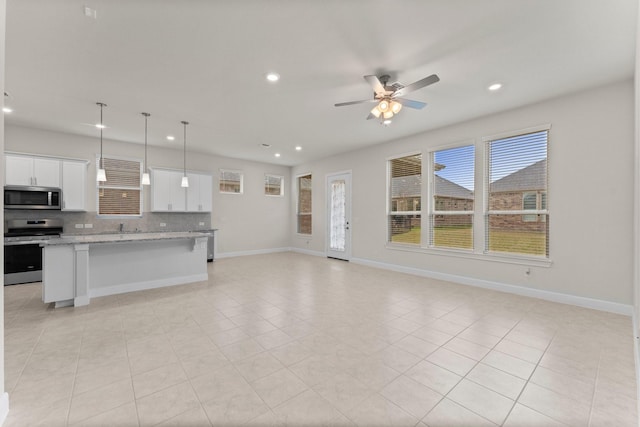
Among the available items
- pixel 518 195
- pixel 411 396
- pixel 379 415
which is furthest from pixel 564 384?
pixel 518 195

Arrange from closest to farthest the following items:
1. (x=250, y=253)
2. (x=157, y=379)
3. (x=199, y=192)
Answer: (x=157, y=379) → (x=199, y=192) → (x=250, y=253)

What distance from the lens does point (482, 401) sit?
179 cm

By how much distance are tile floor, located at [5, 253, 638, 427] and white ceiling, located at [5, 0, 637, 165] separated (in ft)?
9.59

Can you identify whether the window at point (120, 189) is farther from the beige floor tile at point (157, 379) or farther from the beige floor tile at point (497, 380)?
the beige floor tile at point (497, 380)

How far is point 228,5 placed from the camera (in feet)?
6.99

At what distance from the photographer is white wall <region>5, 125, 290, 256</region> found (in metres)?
5.22

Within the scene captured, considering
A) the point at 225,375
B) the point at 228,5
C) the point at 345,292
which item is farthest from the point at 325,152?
the point at 225,375

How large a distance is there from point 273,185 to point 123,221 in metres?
4.16

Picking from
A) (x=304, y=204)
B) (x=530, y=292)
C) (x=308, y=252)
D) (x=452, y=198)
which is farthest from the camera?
(x=304, y=204)

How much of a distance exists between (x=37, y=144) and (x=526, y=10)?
7857mm

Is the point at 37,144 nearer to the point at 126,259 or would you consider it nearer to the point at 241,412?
the point at 126,259

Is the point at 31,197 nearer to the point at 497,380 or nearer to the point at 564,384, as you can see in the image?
the point at 497,380

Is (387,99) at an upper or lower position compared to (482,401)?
upper

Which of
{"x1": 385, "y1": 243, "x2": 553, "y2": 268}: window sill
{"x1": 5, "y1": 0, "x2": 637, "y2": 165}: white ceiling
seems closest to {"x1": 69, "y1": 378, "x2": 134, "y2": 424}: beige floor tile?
{"x1": 5, "y1": 0, "x2": 637, "y2": 165}: white ceiling
